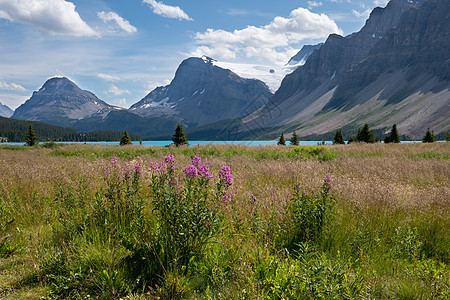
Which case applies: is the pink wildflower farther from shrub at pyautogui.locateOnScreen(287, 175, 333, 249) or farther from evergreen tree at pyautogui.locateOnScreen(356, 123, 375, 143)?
evergreen tree at pyautogui.locateOnScreen(356, 123, 375, 143)

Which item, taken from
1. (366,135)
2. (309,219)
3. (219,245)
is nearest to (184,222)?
(219,245)

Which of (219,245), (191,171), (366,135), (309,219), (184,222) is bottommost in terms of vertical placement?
(219,245)

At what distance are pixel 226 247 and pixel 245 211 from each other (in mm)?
Result: 917

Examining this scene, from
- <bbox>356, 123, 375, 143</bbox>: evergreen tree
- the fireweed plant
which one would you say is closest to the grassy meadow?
the fireweed plant

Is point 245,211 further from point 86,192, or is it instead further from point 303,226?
point 86,192

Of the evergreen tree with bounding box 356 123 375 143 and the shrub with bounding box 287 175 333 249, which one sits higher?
the evergreen tree with bounding box 356 123 375 143

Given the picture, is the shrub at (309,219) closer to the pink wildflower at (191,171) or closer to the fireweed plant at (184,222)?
the fireweed plant at (184,222)

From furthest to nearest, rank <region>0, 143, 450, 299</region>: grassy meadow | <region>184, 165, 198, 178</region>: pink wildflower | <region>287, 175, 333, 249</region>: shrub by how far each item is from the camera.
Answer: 1. <region>287, 175, 333, 249</region>: shrub
2. <region>184, 165, 198, 178</region>: pink wildflower
3. <region>0, 143, 450, 299</region>: grassy meadow

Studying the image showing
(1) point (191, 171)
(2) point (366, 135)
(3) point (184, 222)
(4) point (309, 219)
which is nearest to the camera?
(3) point (184, 222)

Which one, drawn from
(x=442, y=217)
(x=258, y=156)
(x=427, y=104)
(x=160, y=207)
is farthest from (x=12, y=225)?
(x=427, y=104)

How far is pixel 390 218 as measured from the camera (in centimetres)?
477

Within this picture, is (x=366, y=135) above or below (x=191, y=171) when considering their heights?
above

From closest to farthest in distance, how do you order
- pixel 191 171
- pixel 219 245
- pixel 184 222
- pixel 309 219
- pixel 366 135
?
pixel 184 222
pixel 219 245
pixel 191 171
pixel 309 219
pixel 366 135

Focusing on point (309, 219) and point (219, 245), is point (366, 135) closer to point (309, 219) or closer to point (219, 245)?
point (309, 219)
